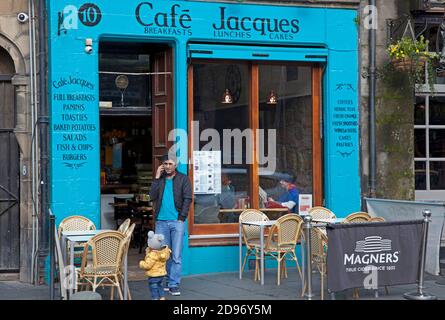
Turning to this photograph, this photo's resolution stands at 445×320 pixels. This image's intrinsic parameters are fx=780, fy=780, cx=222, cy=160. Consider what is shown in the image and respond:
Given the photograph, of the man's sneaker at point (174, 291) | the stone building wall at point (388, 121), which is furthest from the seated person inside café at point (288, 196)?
the man's sneaker at point (174, 291)

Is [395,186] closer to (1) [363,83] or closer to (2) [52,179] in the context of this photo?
(1) [363,83]

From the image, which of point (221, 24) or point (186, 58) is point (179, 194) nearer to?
point (186, 58)

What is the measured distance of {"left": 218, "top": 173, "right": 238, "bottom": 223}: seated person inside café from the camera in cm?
1313

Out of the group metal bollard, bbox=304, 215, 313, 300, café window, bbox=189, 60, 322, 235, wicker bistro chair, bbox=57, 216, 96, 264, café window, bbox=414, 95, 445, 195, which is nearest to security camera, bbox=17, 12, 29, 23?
café window, bbox=189, 60, 322, 235

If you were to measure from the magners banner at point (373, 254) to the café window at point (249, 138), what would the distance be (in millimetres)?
3565

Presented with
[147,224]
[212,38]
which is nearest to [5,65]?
[212,38]

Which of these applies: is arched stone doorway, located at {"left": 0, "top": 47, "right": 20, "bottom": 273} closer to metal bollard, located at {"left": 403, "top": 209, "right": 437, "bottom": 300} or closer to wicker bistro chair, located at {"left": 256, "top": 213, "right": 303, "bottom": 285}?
wicker bistro chair, located at {"left": 256, "top": 213, "right": 303, "bottom": 285}

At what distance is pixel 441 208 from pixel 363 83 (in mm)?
3172

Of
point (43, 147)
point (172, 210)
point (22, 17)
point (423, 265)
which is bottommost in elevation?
point (423, 265)

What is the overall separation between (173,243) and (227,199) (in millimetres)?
2459

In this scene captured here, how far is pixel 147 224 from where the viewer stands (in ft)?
48.7

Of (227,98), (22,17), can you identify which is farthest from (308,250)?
(22,17)

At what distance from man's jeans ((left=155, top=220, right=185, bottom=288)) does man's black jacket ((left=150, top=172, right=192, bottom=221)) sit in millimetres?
140

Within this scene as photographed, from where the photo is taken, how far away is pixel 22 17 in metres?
11.9
